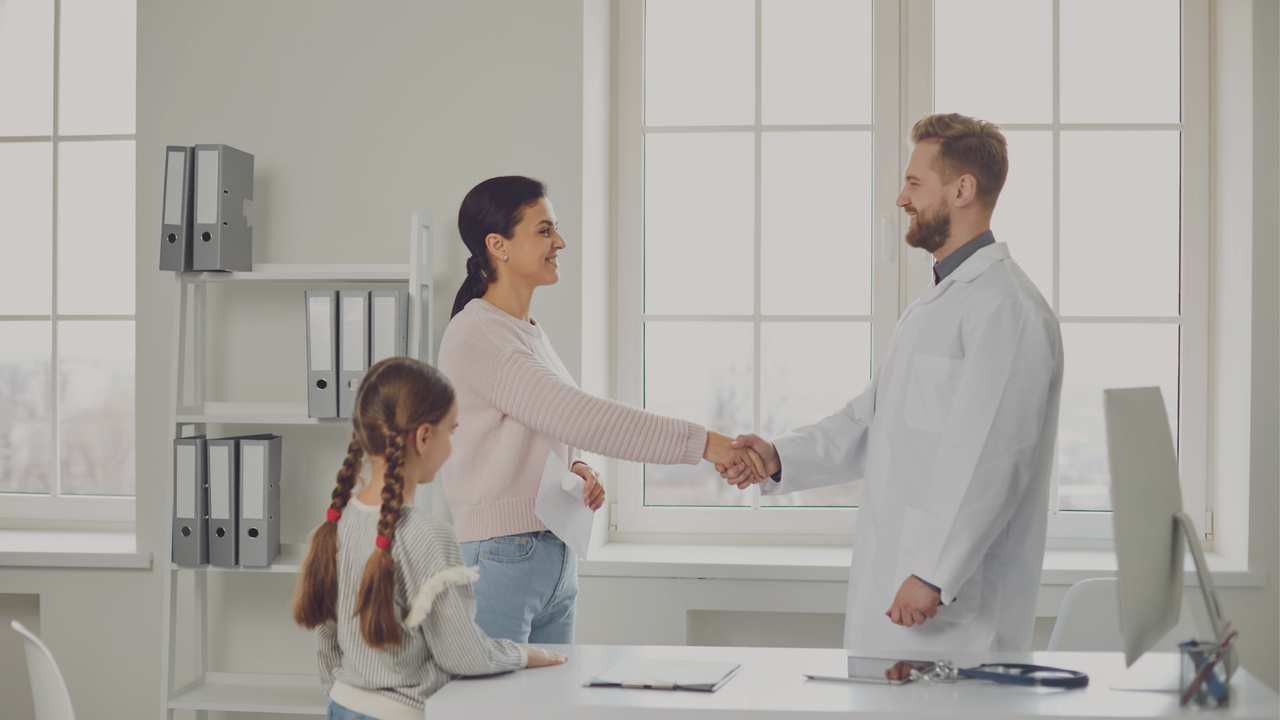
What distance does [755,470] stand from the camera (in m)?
2.08

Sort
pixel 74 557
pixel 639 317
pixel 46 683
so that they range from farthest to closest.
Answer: pixel 639 317 → pixel 74 557 → pixel 46 683

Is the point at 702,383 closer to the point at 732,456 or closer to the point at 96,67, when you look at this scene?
the point at 732,456

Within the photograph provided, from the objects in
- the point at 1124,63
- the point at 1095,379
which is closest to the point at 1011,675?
the point at 1095,379

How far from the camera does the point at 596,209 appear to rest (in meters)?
2.64

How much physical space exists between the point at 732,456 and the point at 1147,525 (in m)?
0.99

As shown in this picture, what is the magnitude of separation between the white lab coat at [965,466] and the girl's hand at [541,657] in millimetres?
491

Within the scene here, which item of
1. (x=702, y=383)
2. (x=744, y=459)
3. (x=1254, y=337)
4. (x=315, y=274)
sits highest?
(x=315, y=274)

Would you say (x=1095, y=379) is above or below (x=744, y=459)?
above

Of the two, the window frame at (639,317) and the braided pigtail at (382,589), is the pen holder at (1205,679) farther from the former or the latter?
the window frame at (639,317)

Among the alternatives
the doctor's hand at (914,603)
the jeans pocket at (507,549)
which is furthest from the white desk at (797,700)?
the jeans pocket at (507,549)

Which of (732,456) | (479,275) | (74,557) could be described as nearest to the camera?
(479,275)

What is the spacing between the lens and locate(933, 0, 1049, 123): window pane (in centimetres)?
271

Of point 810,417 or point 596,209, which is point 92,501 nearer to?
point 596,209

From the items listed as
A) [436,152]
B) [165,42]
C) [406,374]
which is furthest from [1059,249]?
[165,42]
